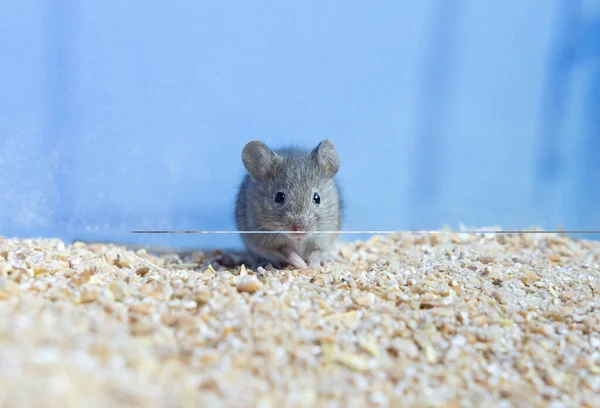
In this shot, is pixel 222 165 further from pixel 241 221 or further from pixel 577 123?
pixel 577 123

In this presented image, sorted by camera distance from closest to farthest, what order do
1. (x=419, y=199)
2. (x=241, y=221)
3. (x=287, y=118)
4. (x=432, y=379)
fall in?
(x=432, y=379)
(x=241, y=221)
(x=287, y=118)
(x=419, y=199)

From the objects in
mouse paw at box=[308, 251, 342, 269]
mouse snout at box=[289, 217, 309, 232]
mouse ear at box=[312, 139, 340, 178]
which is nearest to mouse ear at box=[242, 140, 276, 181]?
mouse ear at box=[312, 139, 340, 178]

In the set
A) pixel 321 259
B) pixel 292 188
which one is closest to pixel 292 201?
pixel 292 188

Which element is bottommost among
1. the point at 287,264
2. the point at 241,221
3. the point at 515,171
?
the point at 287,264

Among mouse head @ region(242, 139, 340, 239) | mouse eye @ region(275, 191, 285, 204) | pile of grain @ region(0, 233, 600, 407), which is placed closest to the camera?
pile of grain @ region(0, 233, 600, 407)

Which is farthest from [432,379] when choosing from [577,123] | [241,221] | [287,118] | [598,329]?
[577,123]

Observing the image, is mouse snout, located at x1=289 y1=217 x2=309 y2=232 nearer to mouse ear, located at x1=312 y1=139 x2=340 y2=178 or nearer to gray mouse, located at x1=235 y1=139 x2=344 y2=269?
gray mouse, located at x1=235 y1=139 x2=344 y2=269

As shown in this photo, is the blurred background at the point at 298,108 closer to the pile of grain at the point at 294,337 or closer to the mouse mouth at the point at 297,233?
the mouse mouth at the point at 297,233
